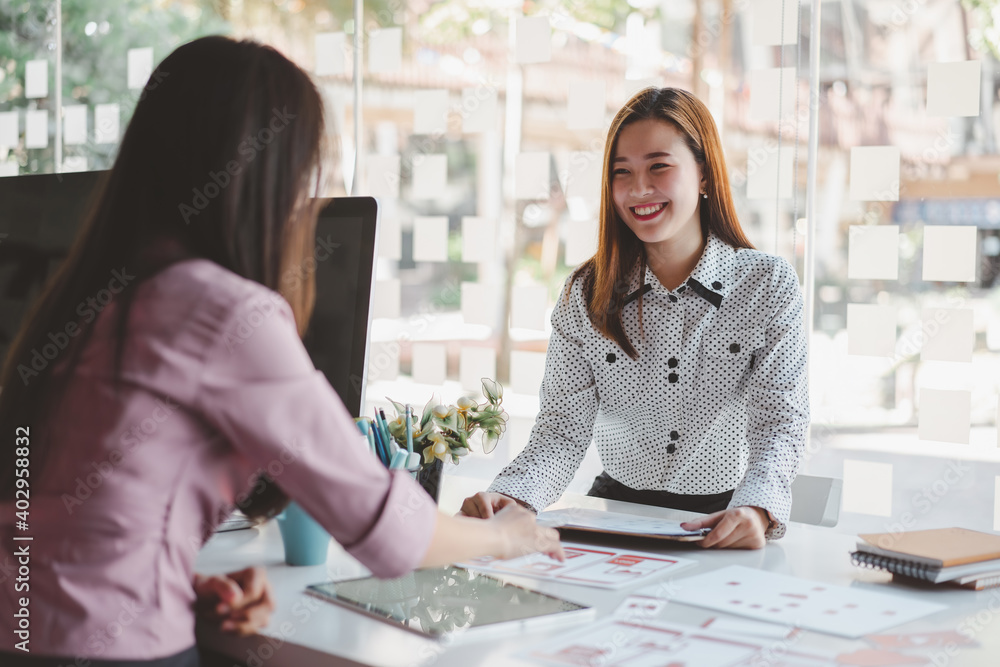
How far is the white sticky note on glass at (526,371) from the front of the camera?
10.1 ft

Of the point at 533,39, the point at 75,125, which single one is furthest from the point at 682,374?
the point at 75,125

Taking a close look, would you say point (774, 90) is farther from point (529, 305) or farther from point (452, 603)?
point (452, 603)

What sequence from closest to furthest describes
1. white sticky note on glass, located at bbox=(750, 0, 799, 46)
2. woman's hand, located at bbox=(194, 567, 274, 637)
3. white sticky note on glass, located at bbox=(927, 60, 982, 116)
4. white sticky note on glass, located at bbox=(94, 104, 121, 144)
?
woman's hand, located at bbox=(194, 567, 274, 637), white sticky note on glass, located at bbox=(927, 60, 982, 116), white sticky note on glass, located at bbox=(750, 0, 799, 46), white sticky note on glass, located at bbox=(94, 104, 121, 144)

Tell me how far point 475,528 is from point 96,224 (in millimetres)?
534

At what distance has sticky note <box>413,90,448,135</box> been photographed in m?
3.34

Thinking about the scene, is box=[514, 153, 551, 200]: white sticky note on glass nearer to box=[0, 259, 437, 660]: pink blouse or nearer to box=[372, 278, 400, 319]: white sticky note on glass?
box=[372, 278, 400, 319]: white sticky note on glass

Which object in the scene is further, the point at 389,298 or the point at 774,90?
the point at 389,298

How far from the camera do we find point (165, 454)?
0.90 m

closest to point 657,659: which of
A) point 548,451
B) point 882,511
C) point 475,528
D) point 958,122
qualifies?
point 475,528

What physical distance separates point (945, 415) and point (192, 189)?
217 centimetres

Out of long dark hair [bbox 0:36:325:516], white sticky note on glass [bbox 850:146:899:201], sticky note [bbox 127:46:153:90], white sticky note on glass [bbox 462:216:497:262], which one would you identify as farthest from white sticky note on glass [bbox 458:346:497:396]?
long dark hair [bbox 0:36:325:516]

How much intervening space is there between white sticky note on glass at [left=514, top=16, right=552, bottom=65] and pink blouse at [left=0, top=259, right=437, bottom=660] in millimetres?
2362

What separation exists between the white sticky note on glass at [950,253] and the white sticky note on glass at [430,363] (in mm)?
1656

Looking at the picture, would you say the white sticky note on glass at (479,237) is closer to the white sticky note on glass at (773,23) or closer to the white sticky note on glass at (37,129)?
the white sticky note on glass at (773,23)
